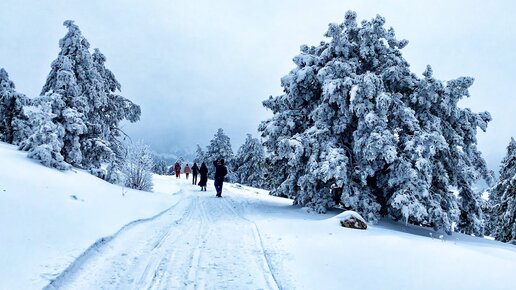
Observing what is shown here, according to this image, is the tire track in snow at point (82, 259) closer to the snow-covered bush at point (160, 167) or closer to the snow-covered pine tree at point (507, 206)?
the snow-covered pine tree at point (507, 206)

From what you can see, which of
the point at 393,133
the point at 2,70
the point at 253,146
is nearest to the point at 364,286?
the point at 393,133

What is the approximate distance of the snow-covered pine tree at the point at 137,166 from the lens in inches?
827

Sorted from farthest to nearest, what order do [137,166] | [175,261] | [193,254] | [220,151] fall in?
1. [220,151]
2. [137,166]
3. [193,254]
4. [175,261]

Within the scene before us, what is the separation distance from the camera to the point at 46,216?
7.33 m

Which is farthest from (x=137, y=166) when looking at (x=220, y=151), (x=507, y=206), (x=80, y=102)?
(x=220, y=151)

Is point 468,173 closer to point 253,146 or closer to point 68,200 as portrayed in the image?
point 68,200

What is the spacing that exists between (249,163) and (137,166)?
3438cm

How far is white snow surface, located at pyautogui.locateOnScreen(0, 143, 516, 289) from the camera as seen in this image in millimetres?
5301

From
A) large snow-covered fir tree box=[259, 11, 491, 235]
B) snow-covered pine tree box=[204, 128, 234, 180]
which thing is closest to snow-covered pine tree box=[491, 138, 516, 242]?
large snow-covered fir tree box=[259, 11, 491, 235]

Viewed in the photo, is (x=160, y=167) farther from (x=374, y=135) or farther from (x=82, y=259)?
(x=82, y=259)

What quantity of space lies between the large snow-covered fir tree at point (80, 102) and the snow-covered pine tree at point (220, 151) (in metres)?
32.7

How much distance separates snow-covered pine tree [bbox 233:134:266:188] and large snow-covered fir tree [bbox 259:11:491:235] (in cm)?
3675

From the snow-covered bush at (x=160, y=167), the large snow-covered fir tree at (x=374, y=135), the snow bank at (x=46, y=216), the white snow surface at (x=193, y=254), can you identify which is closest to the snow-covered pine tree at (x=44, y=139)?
the snow bank at (x=46, y=216)

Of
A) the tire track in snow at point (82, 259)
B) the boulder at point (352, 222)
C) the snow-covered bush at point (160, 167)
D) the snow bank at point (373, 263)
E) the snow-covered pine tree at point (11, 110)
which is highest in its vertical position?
the snow-covered pine tree at point (11, 110)
